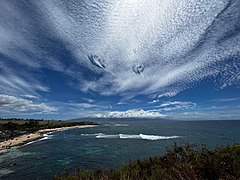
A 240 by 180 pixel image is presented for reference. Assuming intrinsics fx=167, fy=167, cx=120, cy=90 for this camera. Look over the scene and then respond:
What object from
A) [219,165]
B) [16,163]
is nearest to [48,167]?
[16,163]

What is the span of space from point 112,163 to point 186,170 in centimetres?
1873

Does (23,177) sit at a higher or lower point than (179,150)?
lower

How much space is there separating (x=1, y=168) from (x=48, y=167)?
18.0 ft

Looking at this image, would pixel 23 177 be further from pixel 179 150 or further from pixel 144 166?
pixel 179 150

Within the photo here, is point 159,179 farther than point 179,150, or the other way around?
point 179,150

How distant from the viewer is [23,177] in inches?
674

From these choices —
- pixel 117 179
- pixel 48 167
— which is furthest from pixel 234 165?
pixel 48 167

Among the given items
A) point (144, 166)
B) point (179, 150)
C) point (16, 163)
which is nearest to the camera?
point (144, 166)

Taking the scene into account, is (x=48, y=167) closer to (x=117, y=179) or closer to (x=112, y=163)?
(x=112, y=163)

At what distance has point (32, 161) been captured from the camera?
23.4 m

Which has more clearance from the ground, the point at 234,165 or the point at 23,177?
the point at 234,165

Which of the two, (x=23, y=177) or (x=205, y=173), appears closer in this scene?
(x=205, y=173)

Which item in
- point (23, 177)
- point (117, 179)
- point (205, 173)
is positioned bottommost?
point (23, 177)

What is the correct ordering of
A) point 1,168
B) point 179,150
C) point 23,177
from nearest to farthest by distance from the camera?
1. point 179,150
2. point 23,177
3. point 1,168
